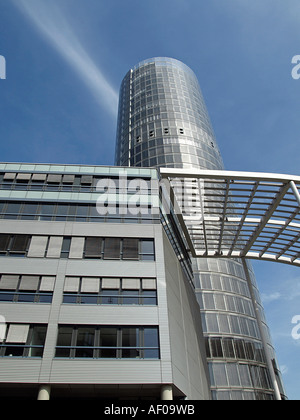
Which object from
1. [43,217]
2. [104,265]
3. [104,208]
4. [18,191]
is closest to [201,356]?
[104,265]

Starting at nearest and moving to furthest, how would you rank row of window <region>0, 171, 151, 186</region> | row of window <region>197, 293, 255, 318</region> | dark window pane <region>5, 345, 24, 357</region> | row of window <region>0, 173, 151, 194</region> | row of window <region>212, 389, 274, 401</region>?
dark window pane <region>5, 345, 24, 357</region> < row of window <region>0, 173, 151, 194</region> < row of window <region>0, 171, 151, 186</region> < row of window <region>212, 389, 274, 401</region> < row of window <region>197, 293, 255, 318</region>

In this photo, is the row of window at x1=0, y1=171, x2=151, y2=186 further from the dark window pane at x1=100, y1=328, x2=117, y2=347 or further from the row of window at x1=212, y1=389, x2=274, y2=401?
the row of window at x1=212, y1=389, x2=274, y2=401

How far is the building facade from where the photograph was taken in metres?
16.8

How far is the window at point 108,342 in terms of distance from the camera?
17125mm

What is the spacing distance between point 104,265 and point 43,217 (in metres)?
6.09

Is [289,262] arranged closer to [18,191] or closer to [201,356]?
[201,356]

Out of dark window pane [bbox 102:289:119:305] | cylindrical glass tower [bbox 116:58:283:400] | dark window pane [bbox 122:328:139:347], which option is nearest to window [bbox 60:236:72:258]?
dark window pane [bbox 102:289:119:305]

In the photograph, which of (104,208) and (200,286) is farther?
(200,286)

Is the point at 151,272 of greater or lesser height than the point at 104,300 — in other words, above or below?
above

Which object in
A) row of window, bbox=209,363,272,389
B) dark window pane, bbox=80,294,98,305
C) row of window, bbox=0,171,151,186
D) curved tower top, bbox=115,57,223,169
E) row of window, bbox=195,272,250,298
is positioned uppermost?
curved tower top, bbox=115,57,223,169

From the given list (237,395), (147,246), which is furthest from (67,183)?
(237,395)

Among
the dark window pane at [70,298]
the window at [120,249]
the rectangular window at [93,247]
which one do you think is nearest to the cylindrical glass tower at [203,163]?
the window at [120,249]

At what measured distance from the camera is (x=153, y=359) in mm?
17016

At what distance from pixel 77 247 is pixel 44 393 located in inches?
338
